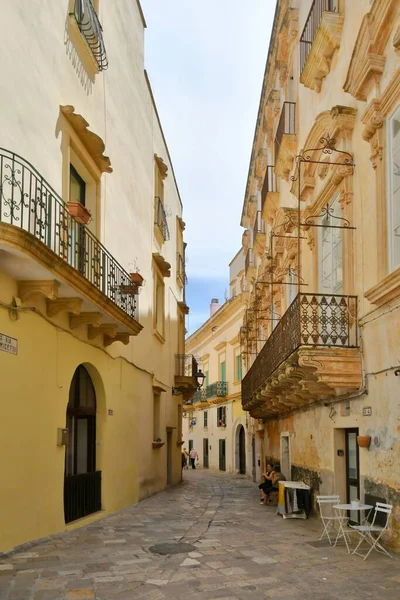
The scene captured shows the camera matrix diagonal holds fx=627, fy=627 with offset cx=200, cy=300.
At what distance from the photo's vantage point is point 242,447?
31.8m

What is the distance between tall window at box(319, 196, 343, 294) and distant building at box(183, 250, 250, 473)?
1675 centimetres

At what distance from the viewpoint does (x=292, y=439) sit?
49.3ft

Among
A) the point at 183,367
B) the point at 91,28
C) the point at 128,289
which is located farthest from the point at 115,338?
the point at 183,367

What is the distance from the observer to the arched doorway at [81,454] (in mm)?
10539

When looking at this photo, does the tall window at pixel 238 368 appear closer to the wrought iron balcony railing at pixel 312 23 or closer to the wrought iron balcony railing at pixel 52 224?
the wrought iron balcony railing at pixel 52 224

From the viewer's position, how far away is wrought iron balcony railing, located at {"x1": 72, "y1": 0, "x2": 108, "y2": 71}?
10.8m

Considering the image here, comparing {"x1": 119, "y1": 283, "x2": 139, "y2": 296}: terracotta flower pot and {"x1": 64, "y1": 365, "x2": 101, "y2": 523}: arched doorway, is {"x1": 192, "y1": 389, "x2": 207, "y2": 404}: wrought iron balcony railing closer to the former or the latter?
{"x1": 119, "y1": 283, "x2": 139, "y2": 296}: terracotta flower pot

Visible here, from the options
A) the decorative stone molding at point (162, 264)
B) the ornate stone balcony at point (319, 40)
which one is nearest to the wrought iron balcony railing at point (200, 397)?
the decorative stone molding at point (162, 264)

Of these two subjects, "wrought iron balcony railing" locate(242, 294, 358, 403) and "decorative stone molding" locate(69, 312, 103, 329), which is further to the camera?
"decorative stone molding" locate(69, 312, 103, 329)

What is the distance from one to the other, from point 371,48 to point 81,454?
27.4 feet

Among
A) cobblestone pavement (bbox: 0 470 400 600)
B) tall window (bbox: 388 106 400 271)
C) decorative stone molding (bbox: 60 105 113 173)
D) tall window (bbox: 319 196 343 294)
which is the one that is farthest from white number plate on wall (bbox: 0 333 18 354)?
tall window (bbox: 319 196 343 294)

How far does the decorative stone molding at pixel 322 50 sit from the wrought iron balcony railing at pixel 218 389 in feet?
78.2

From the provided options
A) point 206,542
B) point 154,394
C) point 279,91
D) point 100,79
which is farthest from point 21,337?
point 279,91

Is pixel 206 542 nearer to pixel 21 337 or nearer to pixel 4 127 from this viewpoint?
pixel 21 337
